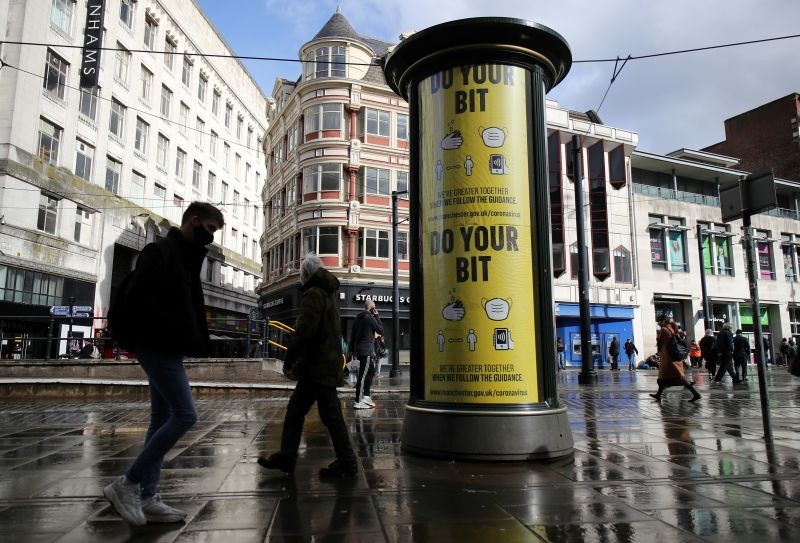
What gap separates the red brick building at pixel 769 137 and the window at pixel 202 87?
4357cm

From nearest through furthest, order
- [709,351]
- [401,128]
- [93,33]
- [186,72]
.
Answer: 1. [709,351]
2. [93,33]
3. [401,128]
4. [186,72]

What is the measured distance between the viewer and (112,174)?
3152 centimetres

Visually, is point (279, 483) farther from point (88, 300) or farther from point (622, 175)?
point (622, 175)

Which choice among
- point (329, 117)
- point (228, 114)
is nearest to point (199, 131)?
point (228, 114)

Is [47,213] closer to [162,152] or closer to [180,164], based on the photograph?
[162,152]

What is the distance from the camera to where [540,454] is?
505 centimetres

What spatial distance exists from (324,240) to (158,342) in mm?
28363

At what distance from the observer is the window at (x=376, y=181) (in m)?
32.3

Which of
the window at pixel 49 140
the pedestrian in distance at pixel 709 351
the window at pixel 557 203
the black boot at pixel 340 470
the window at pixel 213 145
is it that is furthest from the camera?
the window at pixel 213 145

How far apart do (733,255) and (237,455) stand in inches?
1634

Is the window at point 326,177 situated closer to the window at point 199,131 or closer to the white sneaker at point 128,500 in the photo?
the window at point 199,131

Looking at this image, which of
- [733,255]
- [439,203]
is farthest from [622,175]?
[439,203]

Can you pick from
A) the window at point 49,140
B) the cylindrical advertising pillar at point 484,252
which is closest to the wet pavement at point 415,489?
the cylindrical advertising pillar at point 484,252

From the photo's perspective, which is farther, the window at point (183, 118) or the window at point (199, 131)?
the window at point (199, 131)
